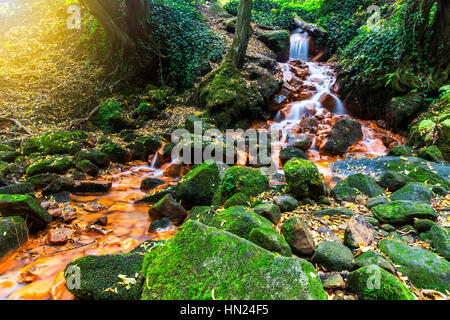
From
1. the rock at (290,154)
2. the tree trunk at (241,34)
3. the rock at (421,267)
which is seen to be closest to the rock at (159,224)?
the rock at (421,267)

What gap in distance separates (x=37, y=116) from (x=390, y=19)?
13866mm

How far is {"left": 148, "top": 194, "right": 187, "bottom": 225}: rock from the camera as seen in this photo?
3.76 meters

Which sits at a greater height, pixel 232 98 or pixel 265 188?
pixel 232 98

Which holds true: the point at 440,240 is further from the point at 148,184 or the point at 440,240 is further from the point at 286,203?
the point at 148,184

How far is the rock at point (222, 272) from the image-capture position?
1337 mm

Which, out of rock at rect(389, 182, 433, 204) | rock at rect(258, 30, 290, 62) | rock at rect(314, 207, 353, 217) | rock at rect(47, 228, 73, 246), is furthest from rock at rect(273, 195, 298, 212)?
rock at rect(258, 30, 290, 62)

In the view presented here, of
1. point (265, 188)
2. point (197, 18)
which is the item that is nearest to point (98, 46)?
point (197, 18)

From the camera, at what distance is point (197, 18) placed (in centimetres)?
1298

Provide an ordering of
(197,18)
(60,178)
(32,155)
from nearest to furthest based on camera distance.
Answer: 1. (60,178)
2. (32,155)
3. (197,18)

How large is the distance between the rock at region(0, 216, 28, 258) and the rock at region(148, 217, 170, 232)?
1.61 metres

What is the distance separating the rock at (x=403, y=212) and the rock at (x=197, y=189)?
2630 millimetres

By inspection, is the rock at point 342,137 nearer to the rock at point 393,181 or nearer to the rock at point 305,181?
the rock at point 393,181

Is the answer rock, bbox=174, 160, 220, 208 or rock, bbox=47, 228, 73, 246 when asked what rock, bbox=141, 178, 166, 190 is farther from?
rock, bbox=47, 228, 73, 246
